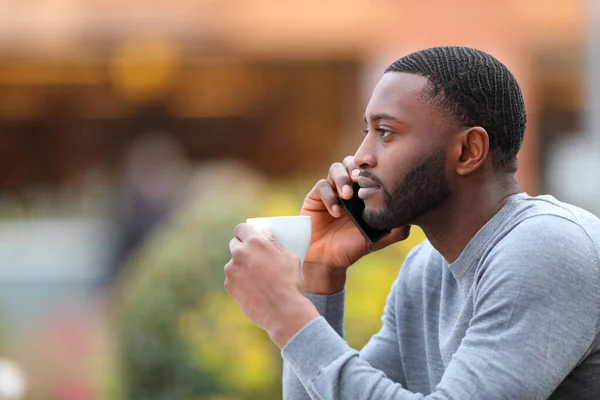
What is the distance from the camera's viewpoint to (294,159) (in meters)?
12.3

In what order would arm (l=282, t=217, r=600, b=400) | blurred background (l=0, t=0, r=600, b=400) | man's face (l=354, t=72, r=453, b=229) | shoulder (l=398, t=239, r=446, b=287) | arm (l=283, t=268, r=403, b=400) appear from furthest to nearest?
blurred background (l=0, t=0, r=600, b=400) < arm (l=283, t=268, r=403, b=400) < shoulder (l=398, t=239, r=446, b=287) < man's face (l=354, t=72, r=453, b=229) < arm (l=282, t=217, r=600, b=400)

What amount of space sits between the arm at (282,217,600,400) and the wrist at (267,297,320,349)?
0.05 feet

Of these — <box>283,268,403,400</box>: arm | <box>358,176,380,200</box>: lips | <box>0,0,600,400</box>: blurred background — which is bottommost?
<box>0,0,600,400</box>: blurred background

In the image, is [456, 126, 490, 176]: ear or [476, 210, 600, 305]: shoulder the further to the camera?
[456, 126, 490, 176]: ear

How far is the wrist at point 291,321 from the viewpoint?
1.79m

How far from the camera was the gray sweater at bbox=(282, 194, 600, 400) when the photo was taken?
1.67 m

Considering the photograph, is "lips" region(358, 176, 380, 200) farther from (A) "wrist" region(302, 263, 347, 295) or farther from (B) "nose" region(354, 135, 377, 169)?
(A) "wrist" region(302, 263, 347, 295)

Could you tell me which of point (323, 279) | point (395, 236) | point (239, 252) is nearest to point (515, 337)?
point (239, 252)

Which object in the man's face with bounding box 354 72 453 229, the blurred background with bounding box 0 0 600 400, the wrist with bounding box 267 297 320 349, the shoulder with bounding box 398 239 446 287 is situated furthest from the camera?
the blurred background with bounding box 0 0 600 400

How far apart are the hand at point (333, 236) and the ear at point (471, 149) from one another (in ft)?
1.30

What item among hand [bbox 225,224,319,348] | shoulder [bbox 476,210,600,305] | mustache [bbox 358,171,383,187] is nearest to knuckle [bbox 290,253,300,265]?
hand [bbox 225,224,319,348]

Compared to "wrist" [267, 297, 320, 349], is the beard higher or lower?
higher

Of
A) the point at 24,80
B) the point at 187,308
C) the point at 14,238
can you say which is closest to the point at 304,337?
the point at 187,308

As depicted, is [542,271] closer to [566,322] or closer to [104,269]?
[566,322]
